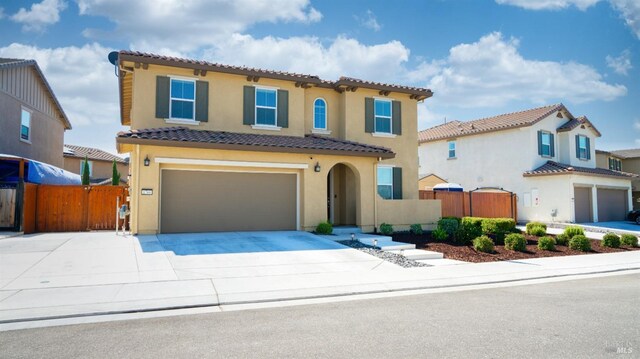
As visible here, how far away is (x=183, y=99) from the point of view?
1605cm

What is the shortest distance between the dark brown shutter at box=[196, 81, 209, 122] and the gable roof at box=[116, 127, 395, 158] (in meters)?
0.64

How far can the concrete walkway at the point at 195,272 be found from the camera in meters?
7.16

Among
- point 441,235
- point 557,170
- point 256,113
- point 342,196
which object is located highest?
point 256,113

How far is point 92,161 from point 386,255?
1160 inches

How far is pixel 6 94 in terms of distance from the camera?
20.0m

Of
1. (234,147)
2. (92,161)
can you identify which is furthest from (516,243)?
(92,161)

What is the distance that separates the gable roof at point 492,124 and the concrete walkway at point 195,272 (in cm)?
1454

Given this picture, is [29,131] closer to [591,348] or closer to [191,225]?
[191,225]

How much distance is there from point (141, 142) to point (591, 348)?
12514 millimetres

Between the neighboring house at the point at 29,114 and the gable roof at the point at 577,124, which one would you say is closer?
Result: the neighboring house at the point at 29,114

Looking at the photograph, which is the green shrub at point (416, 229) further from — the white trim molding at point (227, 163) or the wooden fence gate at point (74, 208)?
the wooden fence gate at point (74, 208)

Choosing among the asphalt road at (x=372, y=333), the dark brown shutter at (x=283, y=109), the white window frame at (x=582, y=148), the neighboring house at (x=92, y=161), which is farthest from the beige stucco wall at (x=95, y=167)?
the white window frame at (x=582, y=148)

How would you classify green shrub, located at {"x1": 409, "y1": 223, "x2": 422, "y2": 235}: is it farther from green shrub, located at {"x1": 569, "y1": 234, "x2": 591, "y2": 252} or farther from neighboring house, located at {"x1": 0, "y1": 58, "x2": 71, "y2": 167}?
neighboring house, located at {"x1": 0, "y1": 58, "x2": 71, "y2": 167}

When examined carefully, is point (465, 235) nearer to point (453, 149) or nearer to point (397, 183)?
point (397, 183)
